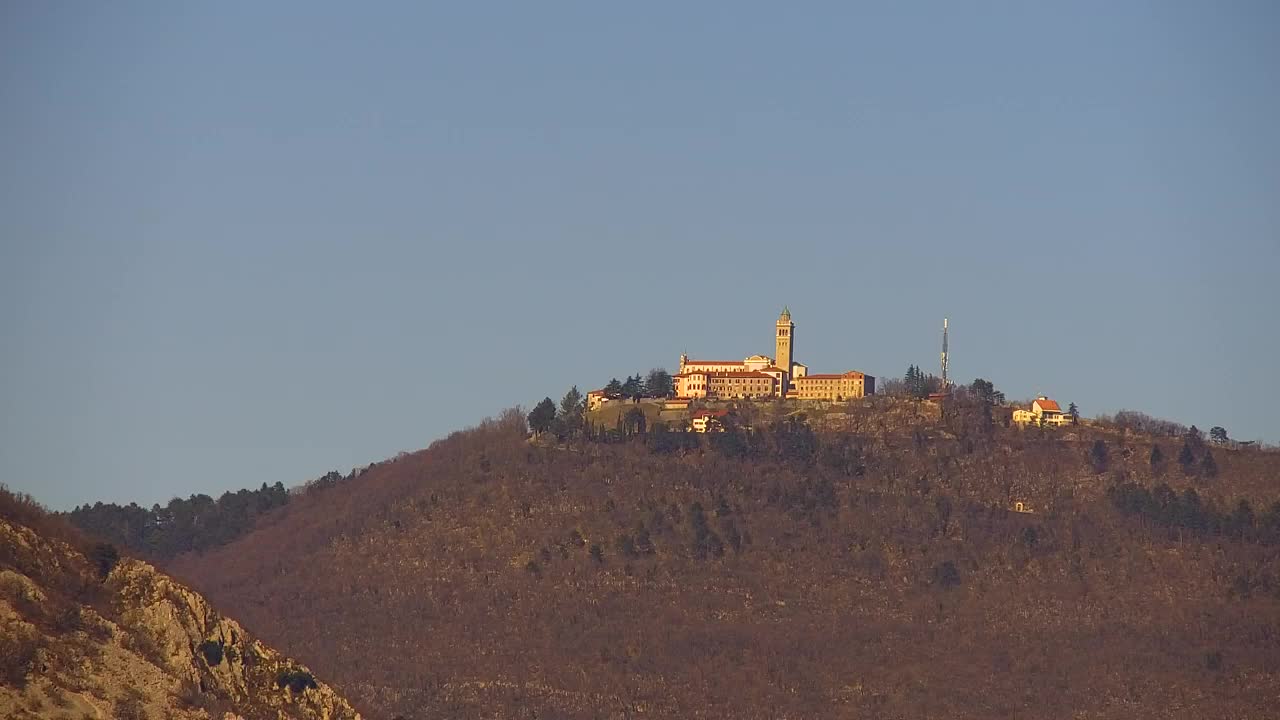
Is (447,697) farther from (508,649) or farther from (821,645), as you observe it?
(821,645)

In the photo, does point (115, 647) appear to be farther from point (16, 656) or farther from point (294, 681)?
point (294, 681)

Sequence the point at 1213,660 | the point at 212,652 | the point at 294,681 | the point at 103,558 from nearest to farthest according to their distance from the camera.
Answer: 1. the point at 212,652
2. the point at 103,558
3. the point at 294,681
4. the point at 1213,660

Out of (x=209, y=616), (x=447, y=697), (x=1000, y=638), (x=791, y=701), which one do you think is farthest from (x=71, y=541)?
(x=1000, y=638)

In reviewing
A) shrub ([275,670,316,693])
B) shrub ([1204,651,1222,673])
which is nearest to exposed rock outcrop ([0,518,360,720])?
shrub ([275,670,316,693])

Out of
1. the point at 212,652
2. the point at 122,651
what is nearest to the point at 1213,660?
the point at 212,652

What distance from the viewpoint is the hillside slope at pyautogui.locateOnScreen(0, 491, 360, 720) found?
82188 mm

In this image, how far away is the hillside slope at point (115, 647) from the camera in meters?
82.2

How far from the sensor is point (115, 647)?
288 ft

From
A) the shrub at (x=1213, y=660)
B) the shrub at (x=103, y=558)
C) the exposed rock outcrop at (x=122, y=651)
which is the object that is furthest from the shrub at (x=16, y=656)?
the shrub at (x=1213, y=660)

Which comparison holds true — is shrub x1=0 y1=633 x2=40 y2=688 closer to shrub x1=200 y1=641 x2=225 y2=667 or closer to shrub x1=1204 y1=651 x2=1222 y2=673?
shrub x1=200 y1=641 x2=225 y2=667

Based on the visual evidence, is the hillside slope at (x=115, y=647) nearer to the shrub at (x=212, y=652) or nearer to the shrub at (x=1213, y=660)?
the shrub at (x=212, y=652)

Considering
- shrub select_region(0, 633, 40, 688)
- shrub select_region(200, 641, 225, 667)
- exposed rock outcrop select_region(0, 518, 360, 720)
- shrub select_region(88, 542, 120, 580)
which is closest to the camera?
shrub select_region(0, 633, 40, 688)

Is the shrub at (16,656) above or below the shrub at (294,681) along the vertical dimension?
above

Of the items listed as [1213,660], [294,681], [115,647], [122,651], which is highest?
[1213,660]
